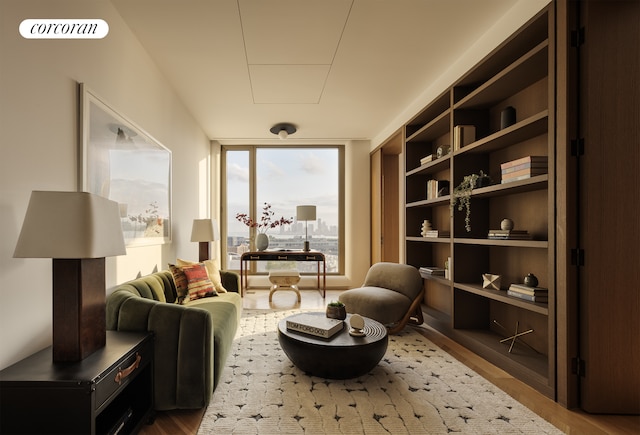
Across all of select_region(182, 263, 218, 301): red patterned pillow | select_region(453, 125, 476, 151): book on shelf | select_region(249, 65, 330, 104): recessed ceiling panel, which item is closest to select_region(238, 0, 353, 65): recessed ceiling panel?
select_region(249, 65, 330, 104): recessed ceiling panel

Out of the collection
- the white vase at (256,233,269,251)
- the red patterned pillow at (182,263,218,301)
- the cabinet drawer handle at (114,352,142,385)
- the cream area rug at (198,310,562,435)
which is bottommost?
the cream area rug at (198,310,562,435)

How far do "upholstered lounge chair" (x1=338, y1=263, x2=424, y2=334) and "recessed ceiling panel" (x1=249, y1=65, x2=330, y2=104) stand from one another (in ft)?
7.66

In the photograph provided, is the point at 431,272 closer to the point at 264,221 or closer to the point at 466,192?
the point at 466,192

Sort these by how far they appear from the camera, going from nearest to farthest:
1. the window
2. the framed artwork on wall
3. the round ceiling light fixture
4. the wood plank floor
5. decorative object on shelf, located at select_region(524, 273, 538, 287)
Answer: the wood plank floor → the framed artwork on wall → decorative object on shelf, located at select_region(524, 273, 538, 287) → the round ceiling light fixture → the window

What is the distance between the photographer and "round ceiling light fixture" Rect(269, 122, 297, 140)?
525 centimetres

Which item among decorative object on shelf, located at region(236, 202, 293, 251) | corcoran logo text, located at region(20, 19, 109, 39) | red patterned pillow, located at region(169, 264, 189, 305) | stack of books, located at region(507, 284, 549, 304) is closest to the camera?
corcoran logo text, located at region(20, 19, 109, 39)

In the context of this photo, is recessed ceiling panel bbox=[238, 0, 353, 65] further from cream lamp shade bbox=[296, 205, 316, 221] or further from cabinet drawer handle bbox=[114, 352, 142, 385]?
cream lamp shade bbox=[296, 205, 316, 221]

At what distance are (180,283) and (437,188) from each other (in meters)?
2.96

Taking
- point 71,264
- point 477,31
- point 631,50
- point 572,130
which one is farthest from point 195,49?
point 631,50

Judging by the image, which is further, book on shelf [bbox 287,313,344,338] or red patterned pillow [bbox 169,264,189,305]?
red patterned pillow [bbox 169,264,189,305]

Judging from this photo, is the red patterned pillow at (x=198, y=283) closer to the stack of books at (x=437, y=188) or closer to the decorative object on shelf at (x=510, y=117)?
the stack of books at (x=437, y=188)

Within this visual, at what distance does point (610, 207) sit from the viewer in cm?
198

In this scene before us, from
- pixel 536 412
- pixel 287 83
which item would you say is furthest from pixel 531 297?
pixel 287 83

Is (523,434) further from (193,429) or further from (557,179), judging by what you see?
(193,429)
